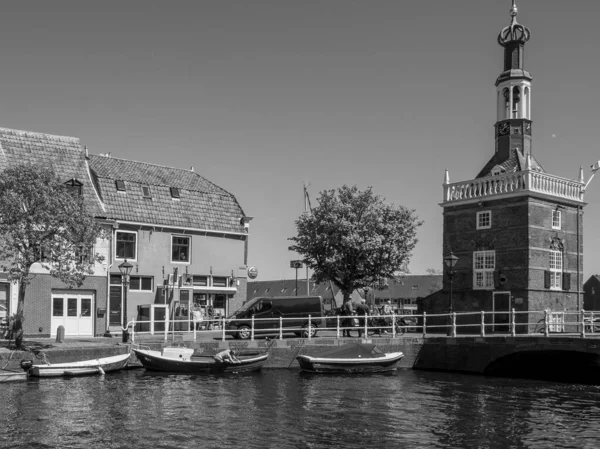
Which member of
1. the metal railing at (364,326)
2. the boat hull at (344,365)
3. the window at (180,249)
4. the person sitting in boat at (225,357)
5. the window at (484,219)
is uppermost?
the window at (484,219)

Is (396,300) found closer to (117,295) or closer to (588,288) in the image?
(588,288)

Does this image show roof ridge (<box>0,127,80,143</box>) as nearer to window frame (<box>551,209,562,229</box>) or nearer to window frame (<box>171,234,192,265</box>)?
window frame (<box>171,234,192,265</box>)

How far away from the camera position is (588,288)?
347ft

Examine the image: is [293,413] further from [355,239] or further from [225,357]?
[355,239]

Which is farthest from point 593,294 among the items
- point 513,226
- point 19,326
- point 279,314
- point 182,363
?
point 19,326

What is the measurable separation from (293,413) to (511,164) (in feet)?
89.3

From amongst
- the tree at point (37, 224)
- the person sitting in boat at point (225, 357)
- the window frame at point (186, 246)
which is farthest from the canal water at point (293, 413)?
the window frame at point (186, 246)

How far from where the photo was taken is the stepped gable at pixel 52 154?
4188 centimetres

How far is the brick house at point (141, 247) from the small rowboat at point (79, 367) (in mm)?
5991

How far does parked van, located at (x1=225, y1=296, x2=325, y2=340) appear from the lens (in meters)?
39.1

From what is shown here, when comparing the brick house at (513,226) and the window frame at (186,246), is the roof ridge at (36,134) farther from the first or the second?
the brick house at (513,226)

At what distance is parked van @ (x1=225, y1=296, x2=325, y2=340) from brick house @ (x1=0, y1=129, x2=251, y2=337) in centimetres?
438

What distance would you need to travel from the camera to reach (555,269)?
42969mm

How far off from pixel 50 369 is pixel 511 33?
1342 inches
